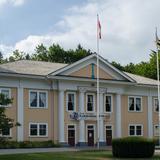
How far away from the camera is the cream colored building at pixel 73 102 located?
50438 mm

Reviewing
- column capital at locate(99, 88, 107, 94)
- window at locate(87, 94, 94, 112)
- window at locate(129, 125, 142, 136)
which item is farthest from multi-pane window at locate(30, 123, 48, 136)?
window at locate(129, 125, 142, 136)

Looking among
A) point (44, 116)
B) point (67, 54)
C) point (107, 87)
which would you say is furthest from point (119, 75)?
point (67, 54)

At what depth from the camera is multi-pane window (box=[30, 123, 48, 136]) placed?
169ft

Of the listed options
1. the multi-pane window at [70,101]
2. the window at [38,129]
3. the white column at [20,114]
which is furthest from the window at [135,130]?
the white column at [20,114]

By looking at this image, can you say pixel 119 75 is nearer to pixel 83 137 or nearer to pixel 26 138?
pixel 83 137

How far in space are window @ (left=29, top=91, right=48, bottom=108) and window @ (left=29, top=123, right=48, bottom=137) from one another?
75.5 inches

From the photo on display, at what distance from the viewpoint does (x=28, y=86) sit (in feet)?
168

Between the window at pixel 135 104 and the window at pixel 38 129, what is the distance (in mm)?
11988

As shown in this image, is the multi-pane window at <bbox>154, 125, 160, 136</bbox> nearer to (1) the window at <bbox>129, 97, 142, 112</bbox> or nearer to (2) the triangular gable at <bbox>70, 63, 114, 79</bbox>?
(1) the window at <bbox>129, 97, 142, 112</bbox>

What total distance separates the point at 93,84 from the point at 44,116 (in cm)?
677

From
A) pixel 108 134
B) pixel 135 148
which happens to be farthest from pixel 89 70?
pixel 135 148

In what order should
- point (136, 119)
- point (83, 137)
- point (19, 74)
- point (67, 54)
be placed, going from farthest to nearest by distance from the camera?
1. point (67, 54)
2. point (136, 119)
3. point (83, 137)
4. point (19, 74)

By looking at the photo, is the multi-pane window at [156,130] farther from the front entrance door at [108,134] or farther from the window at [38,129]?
the window at [38,129]

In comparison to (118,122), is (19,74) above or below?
above
